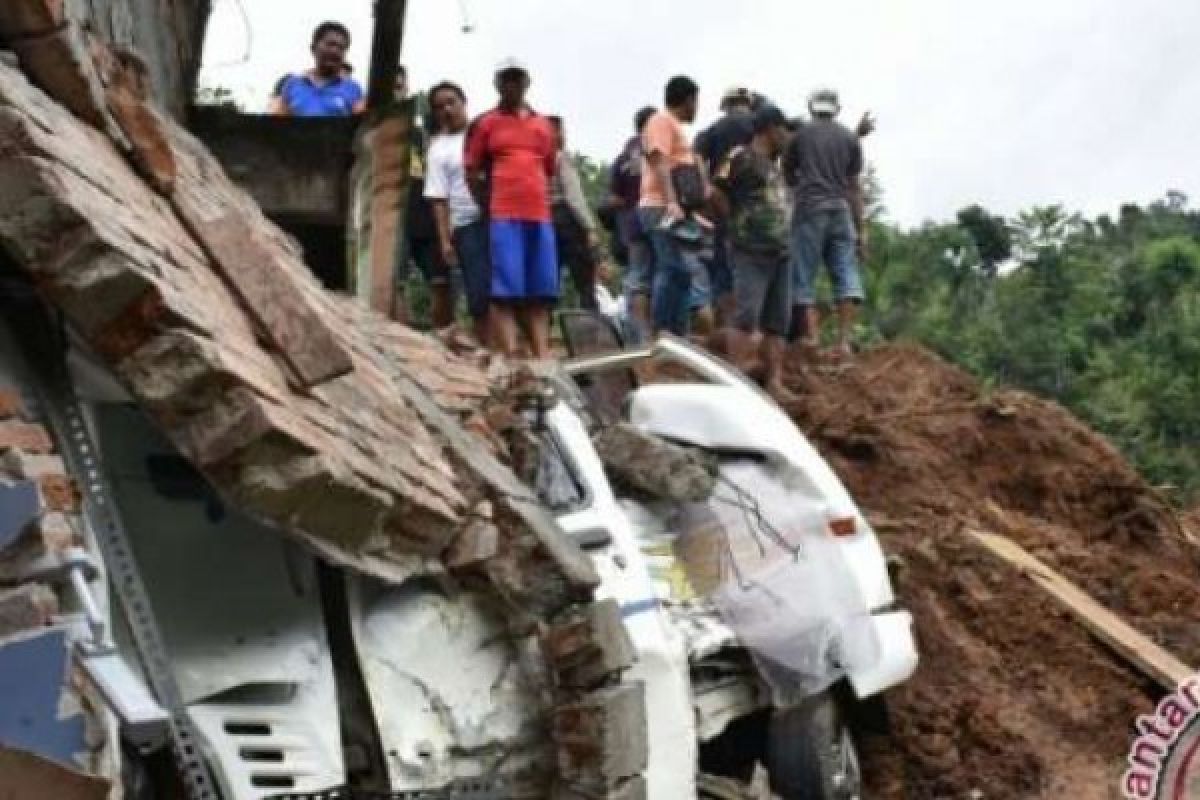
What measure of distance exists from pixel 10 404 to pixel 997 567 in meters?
7.82

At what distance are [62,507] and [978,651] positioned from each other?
692cm

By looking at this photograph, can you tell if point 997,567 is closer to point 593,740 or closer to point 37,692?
point 593,740

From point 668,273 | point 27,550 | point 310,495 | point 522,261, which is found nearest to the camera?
point 27,550

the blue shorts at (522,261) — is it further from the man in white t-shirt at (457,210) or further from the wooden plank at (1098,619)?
the wooden plank at (1098,619)

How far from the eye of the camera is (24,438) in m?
4.84

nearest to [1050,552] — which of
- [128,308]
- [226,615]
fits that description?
[226,615]

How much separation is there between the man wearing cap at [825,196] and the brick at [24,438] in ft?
26.5

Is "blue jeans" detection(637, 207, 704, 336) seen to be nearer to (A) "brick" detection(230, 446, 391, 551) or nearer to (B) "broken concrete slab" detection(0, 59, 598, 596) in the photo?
(B) "broken concrete slab" detection(0, 59, 598, 596)

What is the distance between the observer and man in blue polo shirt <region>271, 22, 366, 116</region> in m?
11.0

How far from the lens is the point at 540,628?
Result: 654 cm

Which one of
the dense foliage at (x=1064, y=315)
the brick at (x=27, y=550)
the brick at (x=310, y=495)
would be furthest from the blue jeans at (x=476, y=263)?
the dense foliage at (x=1064, y=315)

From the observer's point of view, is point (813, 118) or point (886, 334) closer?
point (813, 118)

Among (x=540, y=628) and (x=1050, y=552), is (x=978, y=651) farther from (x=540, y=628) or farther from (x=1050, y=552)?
(x=540, y=628)

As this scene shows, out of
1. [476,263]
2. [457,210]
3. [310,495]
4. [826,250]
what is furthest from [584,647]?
[826,250]
